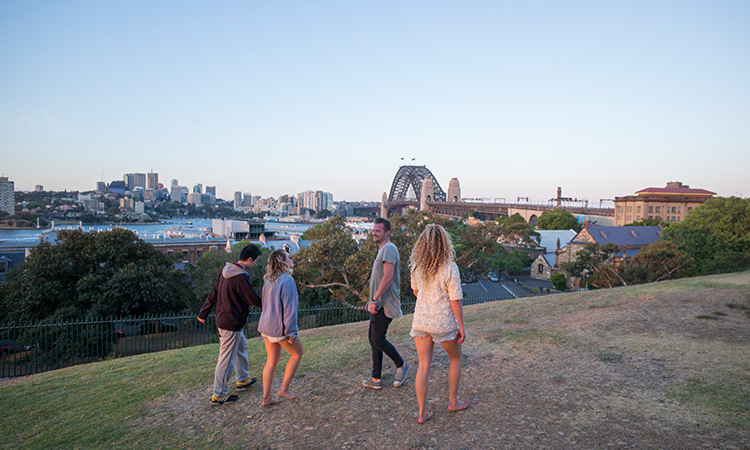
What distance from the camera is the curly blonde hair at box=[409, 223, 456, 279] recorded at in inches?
156

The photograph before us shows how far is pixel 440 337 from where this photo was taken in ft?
13.1

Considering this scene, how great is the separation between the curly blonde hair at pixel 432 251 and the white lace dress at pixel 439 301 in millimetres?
60

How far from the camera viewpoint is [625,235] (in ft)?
169

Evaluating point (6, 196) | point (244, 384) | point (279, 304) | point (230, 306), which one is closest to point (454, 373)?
point (279, 304)

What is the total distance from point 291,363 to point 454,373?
1968mm

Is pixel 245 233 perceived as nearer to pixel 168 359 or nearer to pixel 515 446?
pixel 168 359

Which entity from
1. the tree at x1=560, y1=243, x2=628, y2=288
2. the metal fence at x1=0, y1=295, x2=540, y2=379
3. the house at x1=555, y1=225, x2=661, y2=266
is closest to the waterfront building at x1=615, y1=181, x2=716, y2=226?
Result: the house at x1=555, y1=225, x2=661, y2=266

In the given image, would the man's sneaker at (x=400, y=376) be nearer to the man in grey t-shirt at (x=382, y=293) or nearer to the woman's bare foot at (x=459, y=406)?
the man in grey t-shirt at (x=382, y=293)

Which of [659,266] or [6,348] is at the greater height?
[659,266]

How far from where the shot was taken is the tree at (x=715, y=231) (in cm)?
3400

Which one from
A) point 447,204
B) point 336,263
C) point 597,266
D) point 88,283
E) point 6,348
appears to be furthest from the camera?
point 447,204

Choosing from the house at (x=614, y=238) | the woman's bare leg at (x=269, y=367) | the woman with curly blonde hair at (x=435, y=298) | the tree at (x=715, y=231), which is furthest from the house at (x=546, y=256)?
the woman's bare leg at (x=269, y=367)

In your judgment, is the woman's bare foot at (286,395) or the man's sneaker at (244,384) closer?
the woman's bare foot at (286,395)

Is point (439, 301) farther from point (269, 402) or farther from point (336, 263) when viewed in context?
point (336, 263)
